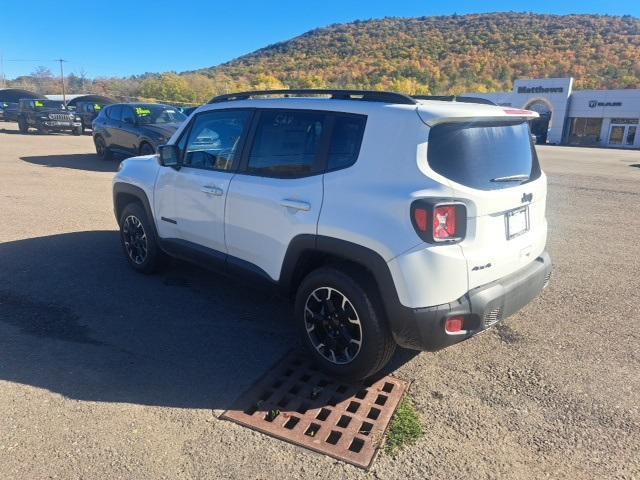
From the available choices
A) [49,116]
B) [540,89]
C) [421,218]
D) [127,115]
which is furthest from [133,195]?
[540,89]

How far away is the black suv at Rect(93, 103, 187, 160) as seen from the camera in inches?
452

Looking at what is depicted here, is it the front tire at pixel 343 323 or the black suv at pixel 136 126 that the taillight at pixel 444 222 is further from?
the black suv at pixel 136 126

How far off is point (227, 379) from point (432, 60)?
83.6m

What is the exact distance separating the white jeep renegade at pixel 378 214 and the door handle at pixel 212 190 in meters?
0.02

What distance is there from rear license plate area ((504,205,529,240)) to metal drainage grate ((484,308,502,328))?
1.57 feet

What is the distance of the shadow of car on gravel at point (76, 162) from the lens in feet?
42.4

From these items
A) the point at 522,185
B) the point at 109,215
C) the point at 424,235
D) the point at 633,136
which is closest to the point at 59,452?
the point at 424,235

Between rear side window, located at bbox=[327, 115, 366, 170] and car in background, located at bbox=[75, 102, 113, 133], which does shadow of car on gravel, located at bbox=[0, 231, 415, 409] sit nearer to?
rear side window, located at bbox=[327, 115, 366, 170]

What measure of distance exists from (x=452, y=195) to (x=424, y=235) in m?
0.29

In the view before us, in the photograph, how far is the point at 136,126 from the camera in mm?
12008

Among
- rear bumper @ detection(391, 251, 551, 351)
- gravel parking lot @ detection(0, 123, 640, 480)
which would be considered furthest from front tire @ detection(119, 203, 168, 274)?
rear bumper @ detection(391, 251, 551, 351)

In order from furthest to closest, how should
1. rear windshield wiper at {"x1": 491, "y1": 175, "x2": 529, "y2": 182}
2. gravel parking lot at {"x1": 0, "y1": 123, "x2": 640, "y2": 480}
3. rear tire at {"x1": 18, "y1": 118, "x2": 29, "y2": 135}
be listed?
rear tire at {"x1": 18, "y1": 118, "x2": 29, "y2": 135}, rear windshield wiper at {"x1": 491, "y1": 175, "x2": 529, "y2": 182}, gravel parking lot at {"x1": 0, "y1": 123, "x2": 640, "y2": 480}

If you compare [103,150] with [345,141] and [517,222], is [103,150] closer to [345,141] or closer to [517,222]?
[345,141]

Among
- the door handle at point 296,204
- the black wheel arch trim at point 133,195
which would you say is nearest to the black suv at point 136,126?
the black wheel arch trim at point 133,195
